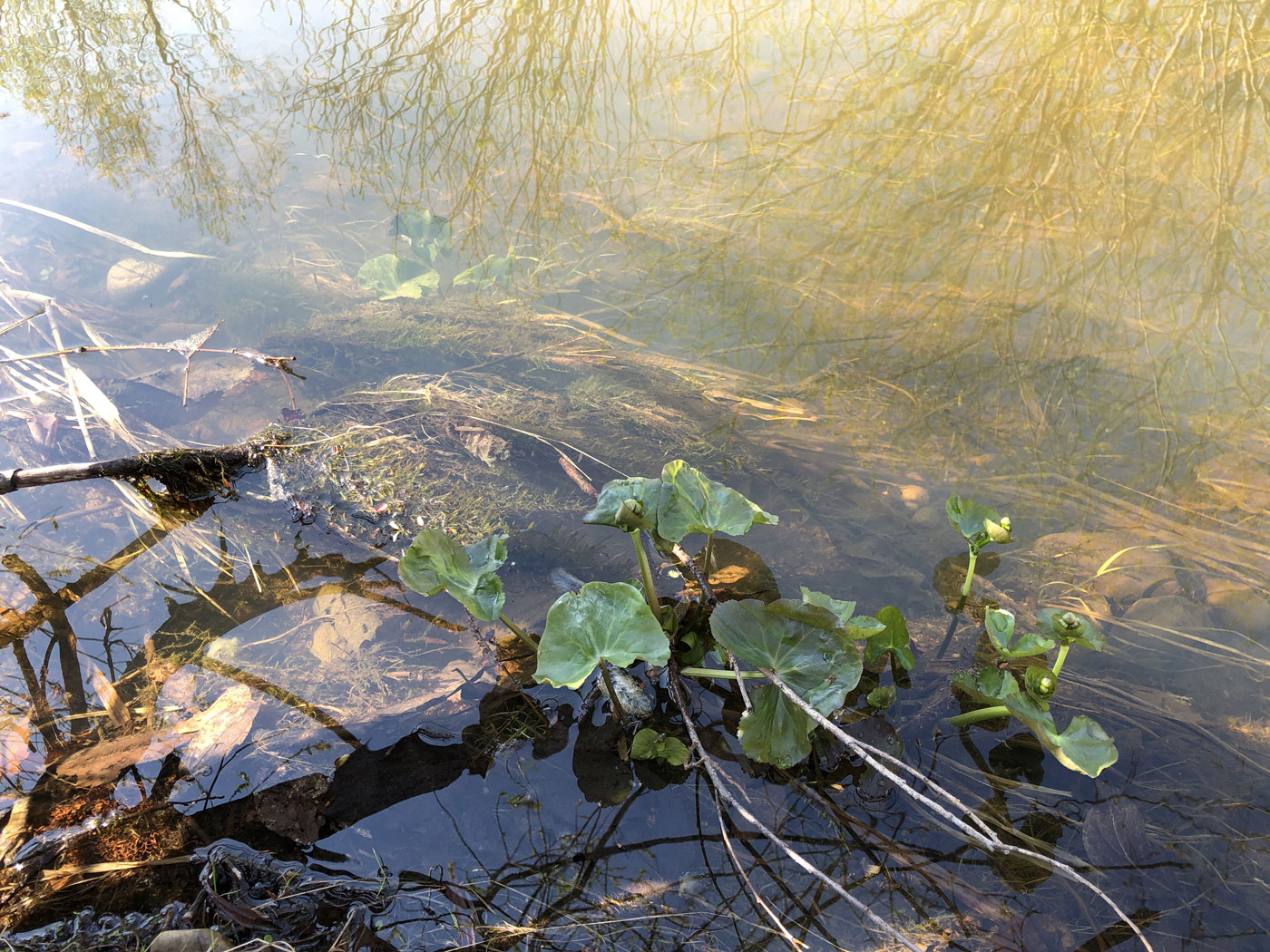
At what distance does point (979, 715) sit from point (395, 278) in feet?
10.9

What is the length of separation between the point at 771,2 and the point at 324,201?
354 cm

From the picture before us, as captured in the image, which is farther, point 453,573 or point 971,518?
point 971,518

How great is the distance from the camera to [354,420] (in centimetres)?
271

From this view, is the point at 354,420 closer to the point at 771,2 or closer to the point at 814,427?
the point at 814,427

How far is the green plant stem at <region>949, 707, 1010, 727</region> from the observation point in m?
1.60

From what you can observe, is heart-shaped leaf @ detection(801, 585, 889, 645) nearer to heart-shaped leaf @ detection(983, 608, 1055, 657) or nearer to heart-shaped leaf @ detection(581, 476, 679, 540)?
heart-shaped leaf @ detection(983, 608, 1055, 657)

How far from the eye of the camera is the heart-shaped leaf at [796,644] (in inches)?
59.1

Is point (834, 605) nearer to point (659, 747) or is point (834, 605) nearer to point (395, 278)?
point (659, 747)

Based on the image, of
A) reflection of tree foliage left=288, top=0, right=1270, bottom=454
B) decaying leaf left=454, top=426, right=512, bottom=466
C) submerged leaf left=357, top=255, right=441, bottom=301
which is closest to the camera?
decaying leaf left=454, top=426, right=512, bottom=466

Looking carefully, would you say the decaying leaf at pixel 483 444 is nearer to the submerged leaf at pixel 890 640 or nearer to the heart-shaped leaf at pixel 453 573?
the heart-shaped leaf at pixel 453 573

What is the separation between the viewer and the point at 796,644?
1547 millimetres

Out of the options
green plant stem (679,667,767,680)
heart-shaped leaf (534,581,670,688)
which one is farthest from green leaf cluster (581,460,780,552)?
green plant stem (679,667,767,680)

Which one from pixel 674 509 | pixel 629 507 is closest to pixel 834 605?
pixel 674 509

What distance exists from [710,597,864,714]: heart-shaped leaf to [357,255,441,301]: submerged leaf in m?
2.73
